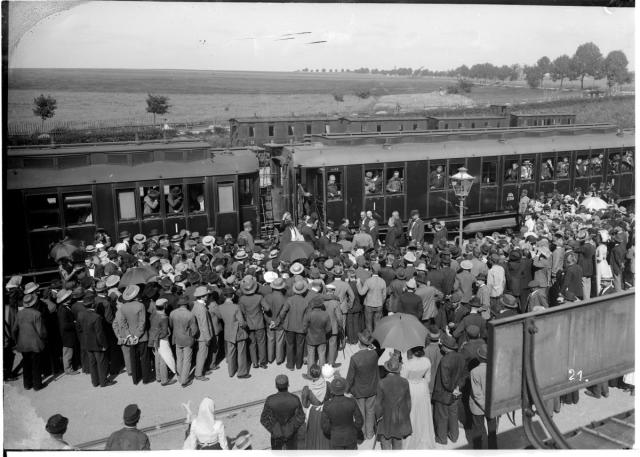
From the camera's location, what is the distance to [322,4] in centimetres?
825

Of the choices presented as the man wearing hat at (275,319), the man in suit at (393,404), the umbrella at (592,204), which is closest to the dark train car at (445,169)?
the umbrella at (592,204)

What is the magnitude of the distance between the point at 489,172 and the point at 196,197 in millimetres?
8956

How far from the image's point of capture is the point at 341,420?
5738 millimetres

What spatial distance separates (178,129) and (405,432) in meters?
40.2

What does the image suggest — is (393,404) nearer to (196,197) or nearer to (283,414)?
(283,414)

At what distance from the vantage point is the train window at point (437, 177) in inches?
631

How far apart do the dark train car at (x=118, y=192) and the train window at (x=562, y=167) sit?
400 inches

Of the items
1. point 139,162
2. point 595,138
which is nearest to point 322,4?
point 139,162

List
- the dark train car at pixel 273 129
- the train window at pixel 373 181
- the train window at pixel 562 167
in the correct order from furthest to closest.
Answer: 1. the dark train car at pixel 273 129
2. the train window at pixel 562 167
3. the train window at pixel 373 181

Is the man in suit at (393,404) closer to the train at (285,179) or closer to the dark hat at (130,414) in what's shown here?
the dark hat at (130,414)

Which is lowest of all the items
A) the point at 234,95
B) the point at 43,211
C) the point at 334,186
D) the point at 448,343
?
the point at 448,343

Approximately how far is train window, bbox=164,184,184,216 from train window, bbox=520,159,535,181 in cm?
1054

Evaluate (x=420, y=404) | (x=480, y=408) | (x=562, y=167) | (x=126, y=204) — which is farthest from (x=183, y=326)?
(x=562, y=167)

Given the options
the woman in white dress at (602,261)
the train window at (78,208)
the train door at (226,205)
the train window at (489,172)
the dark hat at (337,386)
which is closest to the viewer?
the dark hat at (337,386)
